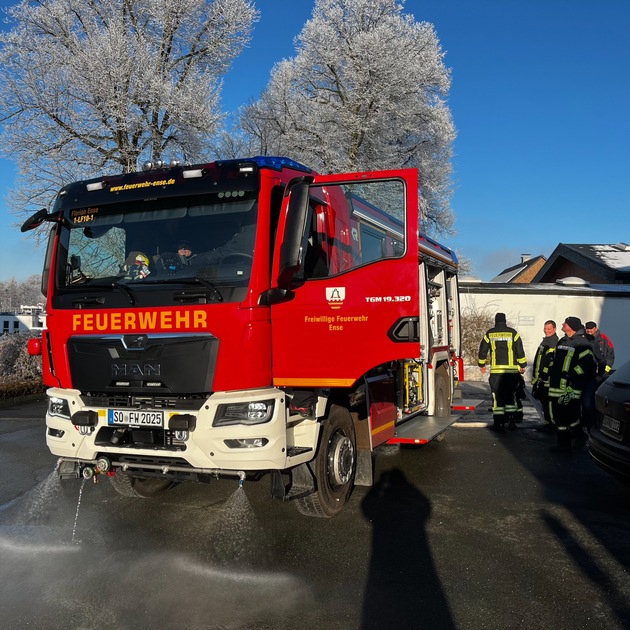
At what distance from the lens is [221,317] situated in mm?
3887

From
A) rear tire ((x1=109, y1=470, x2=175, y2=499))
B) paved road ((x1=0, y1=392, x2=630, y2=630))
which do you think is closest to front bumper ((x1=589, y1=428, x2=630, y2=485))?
paved road ((x1=0, y1=392, x2=630, y2=630))

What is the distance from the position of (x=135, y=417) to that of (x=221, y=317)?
1011 mm

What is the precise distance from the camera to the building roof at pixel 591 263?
22.1 meters

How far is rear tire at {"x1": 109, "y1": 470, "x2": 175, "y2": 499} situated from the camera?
5.06 m

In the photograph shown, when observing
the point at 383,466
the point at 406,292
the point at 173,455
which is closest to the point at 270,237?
the point at 406,292

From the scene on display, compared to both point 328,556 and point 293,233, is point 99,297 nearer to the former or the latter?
point 293,233

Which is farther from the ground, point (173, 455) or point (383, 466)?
point (173, 455)

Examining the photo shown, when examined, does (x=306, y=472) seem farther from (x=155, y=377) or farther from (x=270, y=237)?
(x=270, y=237)

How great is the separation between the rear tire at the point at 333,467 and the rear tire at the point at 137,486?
4.75 ft

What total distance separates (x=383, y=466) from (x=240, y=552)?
2.81 meters

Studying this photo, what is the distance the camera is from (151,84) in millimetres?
14836

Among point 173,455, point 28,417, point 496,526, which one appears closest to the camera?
point 173,455

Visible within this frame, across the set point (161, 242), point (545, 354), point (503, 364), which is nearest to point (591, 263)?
point (545, 354)

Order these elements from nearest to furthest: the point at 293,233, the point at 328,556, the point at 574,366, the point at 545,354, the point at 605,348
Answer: the point at 293,233
the point at 328,556
the point at 574,366
the point at 545,354
the point at 605,348
